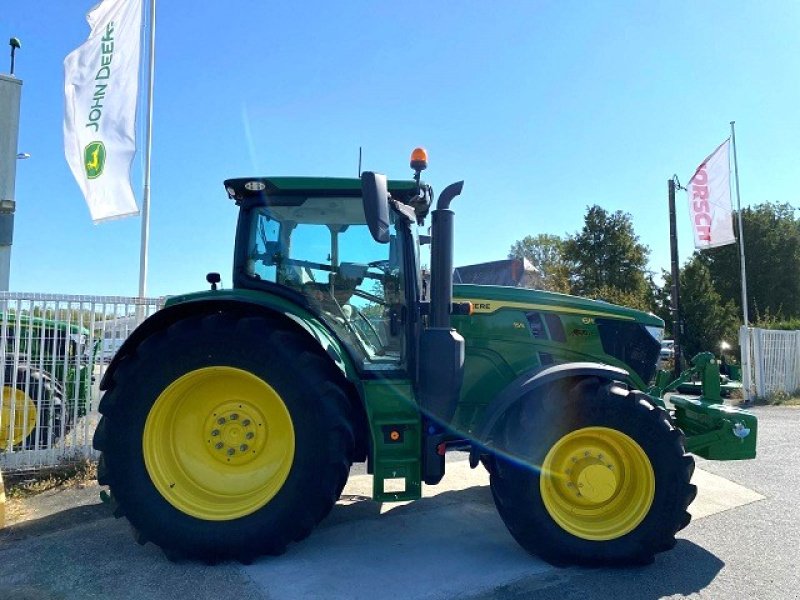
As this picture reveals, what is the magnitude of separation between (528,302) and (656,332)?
1026mm

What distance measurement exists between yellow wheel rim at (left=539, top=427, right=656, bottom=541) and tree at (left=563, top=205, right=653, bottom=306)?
30.8 meters

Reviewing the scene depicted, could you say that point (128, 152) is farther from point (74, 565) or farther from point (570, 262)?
point (570, 262)

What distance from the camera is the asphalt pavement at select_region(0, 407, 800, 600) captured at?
9.43ft

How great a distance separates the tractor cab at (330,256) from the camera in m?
3.57

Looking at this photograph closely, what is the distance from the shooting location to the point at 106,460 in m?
3.13

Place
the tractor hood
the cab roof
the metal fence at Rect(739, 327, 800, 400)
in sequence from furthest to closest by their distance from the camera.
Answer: the metal fence at Rect(739, 327, 800, 400) < the tractor hood < the cab roof

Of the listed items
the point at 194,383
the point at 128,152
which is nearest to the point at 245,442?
the point at 194,383

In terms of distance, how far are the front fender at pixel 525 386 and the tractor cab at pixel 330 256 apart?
0.70 m

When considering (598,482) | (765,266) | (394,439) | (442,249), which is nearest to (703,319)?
(765,266)

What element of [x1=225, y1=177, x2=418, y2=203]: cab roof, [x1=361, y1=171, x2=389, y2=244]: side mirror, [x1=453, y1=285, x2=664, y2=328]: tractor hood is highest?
[x1=225, y1=177, x2=418, y2=203]: cab roof

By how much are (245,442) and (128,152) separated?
6012mm

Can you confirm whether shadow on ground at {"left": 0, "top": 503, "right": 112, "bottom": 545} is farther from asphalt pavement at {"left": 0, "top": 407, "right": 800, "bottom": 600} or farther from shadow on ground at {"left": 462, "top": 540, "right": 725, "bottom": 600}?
shadow on ground at {"left": 462, "top": 540, "right": 725, "bottom": 600}

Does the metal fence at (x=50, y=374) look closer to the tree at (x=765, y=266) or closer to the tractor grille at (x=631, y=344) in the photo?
the tractor grille at (x=631, y=344)

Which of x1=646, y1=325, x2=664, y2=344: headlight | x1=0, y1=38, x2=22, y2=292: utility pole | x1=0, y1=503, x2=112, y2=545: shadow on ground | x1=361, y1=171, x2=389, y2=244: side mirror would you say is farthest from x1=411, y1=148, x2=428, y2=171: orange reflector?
x1=0, y1=38, x2=22, y2=292: utility pole
